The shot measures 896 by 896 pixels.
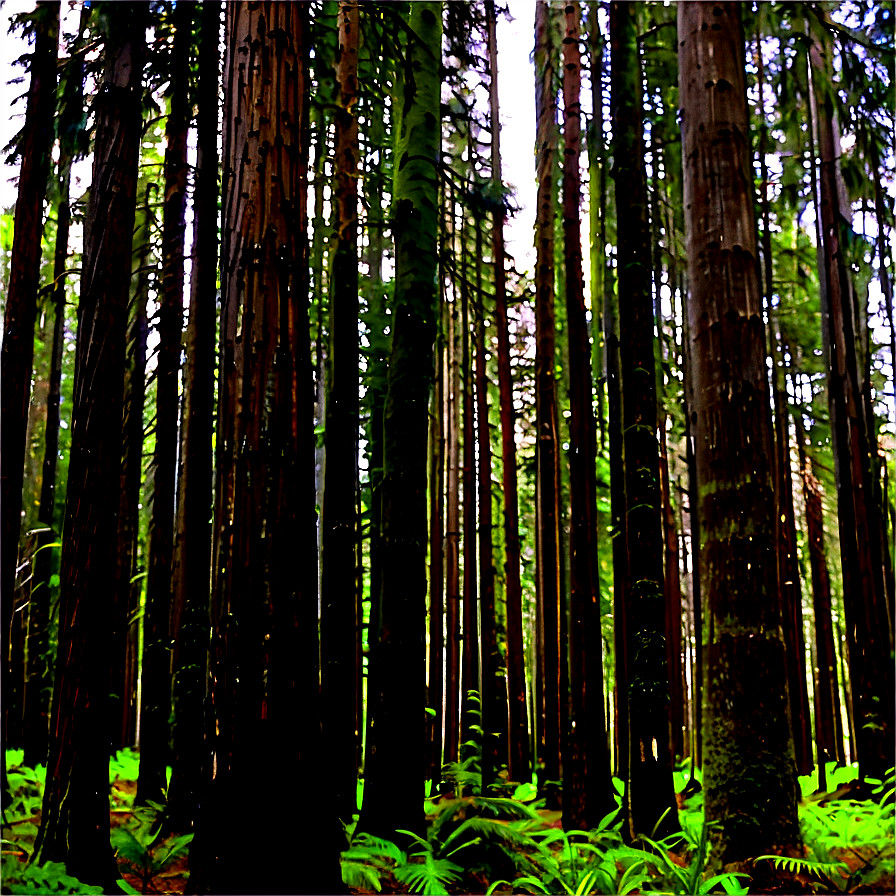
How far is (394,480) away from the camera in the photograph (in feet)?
22.9

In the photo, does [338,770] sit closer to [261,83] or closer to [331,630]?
[331,630]

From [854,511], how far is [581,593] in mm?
4428

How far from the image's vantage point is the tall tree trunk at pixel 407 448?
21.5ft

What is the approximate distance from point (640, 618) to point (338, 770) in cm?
306

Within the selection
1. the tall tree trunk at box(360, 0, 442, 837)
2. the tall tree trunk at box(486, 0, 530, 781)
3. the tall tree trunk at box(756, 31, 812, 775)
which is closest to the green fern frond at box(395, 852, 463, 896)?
the tall tree trunk at box(360, 0, 442, 837)

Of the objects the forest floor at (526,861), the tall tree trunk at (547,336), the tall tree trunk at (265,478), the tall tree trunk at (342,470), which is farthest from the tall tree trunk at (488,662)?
the tall tree trunk at (265,478)

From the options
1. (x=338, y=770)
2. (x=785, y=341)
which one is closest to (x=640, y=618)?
(x=338, y=770)

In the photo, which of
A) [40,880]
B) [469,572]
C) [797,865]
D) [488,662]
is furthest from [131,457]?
[797,865]

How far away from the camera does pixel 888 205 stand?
10758mm

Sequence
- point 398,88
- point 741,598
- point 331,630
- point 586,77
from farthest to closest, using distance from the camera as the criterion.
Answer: point 586,77 < point 398,88 < point 331,630 < point 741,598

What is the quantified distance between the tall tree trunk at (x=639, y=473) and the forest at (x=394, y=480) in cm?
3

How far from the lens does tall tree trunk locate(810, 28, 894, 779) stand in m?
10.1

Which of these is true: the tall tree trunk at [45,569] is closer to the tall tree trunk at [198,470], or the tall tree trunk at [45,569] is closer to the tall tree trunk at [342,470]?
the tall tree trunk at [198,470]

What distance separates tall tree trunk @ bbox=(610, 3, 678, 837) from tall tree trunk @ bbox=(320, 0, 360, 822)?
260 centimetres
